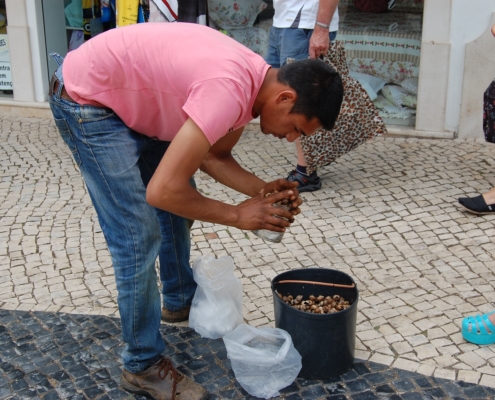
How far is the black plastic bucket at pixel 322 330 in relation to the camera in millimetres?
3012

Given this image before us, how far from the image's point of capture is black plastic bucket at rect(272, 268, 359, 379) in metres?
3.01

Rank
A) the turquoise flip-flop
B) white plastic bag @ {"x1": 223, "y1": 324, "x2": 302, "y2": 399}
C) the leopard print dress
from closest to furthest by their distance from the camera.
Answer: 1. white plastic bag @ {"x1": 223, "y1": 324, "x2": 302, "y2": 399}
2. the turquoise flip-flop
3. the leopard print dress

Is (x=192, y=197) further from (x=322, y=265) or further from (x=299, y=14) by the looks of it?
(x=299, y=14)

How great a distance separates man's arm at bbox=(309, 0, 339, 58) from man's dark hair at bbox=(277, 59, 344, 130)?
7.40 ft

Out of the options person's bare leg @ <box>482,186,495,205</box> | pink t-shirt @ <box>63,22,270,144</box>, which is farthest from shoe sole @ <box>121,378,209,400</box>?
person's bare leg @ <box>482,186,495,205</box>

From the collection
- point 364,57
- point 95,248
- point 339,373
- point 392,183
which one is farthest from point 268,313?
point 364,57

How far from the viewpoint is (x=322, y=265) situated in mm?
4180

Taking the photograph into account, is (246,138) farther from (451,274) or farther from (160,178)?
(160,178)

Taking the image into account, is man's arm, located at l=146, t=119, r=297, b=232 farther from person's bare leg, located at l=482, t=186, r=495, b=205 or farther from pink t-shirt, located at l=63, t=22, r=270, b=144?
person's bare leg, located at l=482, t=186, r=495, b=205

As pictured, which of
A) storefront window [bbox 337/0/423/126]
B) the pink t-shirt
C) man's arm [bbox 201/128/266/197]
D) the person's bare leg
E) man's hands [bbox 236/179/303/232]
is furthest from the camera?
storefront window [bbox 337/0/423/126]

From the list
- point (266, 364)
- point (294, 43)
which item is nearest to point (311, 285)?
point (266, 364)

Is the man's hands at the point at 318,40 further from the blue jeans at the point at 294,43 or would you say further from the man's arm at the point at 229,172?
the man's arm at the point at 229,172

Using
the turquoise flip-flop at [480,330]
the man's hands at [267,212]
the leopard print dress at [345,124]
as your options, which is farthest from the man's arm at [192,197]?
the leopard print dress at [345,124]

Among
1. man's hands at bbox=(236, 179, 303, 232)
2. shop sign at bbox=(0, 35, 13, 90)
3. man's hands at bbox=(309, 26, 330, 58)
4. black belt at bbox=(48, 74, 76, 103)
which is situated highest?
black belt at bbox=(48, 74, 76, 103)
